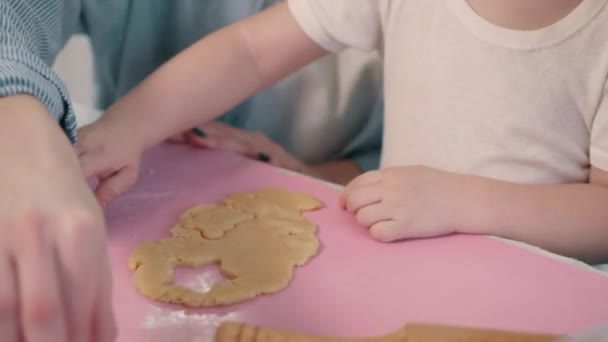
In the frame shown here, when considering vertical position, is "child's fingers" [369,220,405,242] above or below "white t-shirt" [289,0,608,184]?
below

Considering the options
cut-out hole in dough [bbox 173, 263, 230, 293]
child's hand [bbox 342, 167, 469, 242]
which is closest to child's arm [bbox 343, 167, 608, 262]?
child's hand [bbox 342, 167, 469, 242]

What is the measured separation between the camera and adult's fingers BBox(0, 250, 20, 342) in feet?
0.80

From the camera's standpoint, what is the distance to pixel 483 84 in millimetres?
577

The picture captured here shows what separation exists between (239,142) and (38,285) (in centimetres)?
42

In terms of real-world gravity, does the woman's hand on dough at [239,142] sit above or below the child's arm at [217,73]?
below

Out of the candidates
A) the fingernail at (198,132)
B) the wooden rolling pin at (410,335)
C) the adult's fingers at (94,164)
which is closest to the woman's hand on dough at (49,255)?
the wooden rolling pin at (410,335)

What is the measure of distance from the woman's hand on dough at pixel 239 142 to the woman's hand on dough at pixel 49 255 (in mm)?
369

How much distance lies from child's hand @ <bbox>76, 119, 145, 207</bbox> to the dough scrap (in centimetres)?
6

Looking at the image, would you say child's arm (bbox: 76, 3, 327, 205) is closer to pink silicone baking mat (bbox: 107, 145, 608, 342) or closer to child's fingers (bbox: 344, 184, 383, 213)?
pink silicone baking mat (bbox: 107, 145, 608, 342)

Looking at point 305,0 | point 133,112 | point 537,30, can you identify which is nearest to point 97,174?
point 133,112

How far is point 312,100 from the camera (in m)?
0.75

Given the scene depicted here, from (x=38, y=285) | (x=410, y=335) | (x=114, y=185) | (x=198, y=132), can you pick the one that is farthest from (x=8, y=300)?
(x=198, y=132)

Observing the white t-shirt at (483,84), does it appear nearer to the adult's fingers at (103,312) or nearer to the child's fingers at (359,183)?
the child's fingers at (359,183)

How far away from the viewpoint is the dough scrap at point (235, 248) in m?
0.45
